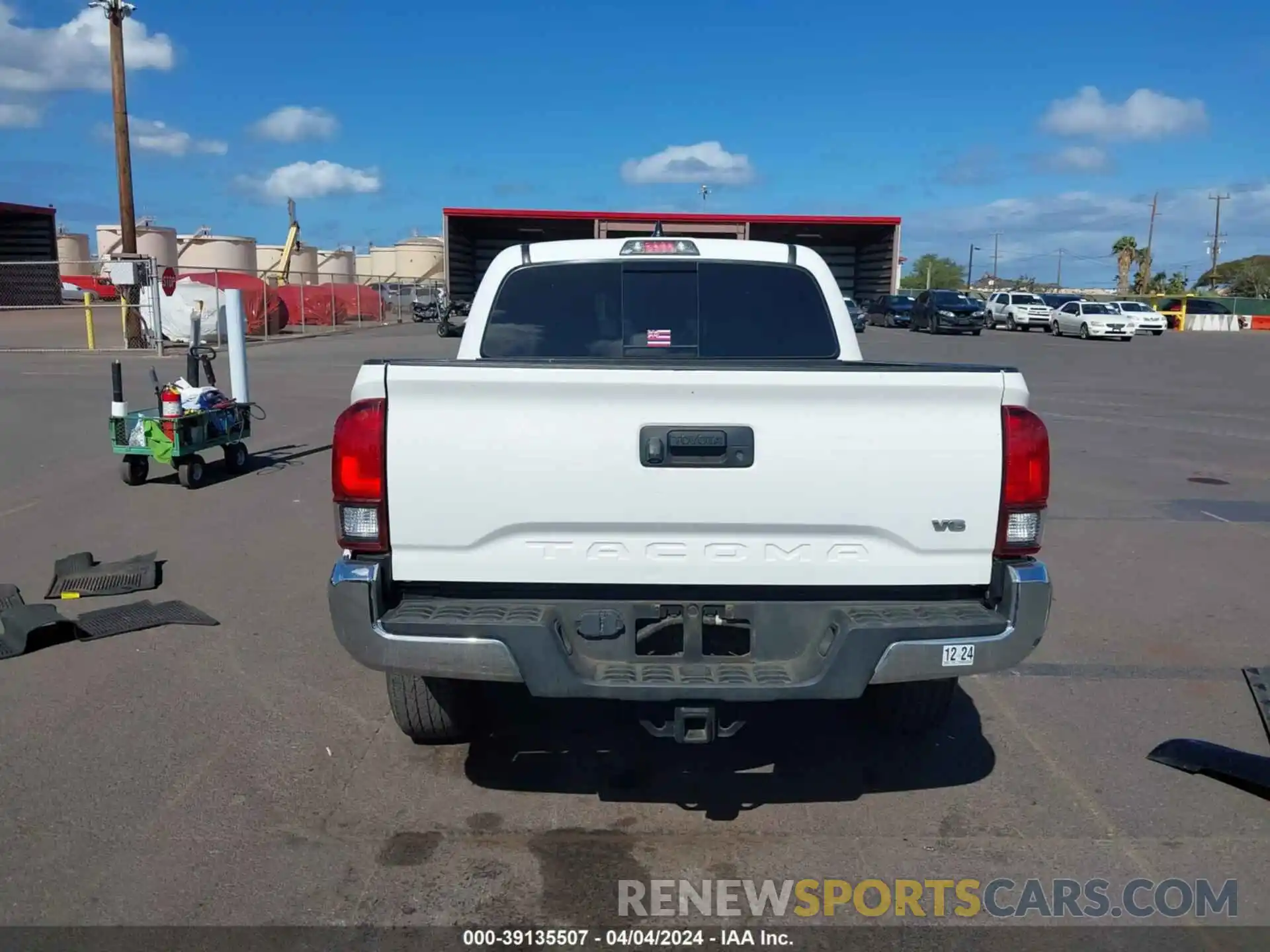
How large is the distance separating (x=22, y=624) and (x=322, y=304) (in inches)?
1486

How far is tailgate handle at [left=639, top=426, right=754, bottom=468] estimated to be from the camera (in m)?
3.52

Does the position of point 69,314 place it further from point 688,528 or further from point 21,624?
point 688,528

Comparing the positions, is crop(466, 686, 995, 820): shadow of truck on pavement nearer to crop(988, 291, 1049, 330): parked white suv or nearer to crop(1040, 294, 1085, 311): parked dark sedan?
crop(988, 291, 1049, 330): parked white suv

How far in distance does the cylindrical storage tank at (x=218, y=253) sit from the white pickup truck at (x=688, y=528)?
61585mm

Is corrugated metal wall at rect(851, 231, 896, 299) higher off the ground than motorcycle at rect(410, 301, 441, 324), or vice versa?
corrugated metal wall at rect(851, 231, 896, 299)

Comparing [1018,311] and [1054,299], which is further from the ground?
[1054,299]

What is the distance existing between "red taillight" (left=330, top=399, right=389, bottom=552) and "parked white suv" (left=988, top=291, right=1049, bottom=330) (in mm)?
47106

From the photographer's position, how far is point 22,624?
19.0 ft

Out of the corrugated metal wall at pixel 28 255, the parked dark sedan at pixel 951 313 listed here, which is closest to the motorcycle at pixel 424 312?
the corrugated metal wall at pixel 28 255

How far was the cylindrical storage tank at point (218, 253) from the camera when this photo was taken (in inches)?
2416

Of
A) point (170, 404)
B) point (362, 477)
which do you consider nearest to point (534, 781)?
point (362, 477)

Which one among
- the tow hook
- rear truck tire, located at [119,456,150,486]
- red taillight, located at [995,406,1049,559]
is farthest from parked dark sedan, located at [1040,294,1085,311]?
the tow hook

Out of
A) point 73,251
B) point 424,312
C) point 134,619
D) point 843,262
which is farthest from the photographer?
point 73,251

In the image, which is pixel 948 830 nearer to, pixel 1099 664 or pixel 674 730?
pixel 674 730
